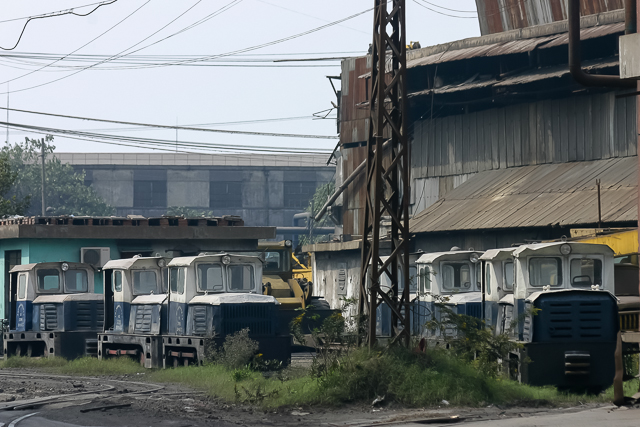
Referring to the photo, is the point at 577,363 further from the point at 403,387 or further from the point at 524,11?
the point at 524,11

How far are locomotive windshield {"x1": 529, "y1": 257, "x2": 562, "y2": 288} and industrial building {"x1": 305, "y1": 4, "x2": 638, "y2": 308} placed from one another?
9.26 m

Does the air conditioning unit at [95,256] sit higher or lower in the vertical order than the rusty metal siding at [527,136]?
lower

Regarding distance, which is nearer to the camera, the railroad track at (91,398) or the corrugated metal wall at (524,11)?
the railroad track at (91,398)

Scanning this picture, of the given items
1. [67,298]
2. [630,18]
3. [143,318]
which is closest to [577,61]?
[630,18]

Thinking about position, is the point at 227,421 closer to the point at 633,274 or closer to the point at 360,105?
the point at 633,274

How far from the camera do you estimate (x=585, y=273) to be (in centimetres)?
1678

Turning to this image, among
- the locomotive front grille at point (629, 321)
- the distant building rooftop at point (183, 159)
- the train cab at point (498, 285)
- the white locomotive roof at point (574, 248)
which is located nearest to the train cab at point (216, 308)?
the train cab at point (498, 285)

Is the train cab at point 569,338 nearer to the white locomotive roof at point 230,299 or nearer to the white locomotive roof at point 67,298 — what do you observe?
the white locomotive roof at point 230,299

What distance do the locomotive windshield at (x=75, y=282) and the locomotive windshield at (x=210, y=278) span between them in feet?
21.7

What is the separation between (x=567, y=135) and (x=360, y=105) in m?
9.73

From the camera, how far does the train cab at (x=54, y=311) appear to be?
81.9ft

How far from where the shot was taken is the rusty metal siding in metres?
30.6

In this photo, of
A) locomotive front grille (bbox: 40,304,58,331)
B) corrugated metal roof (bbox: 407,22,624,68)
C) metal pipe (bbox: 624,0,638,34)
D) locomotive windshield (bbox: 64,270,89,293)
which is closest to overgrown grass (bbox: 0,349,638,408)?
metal pipe (bbox: 624,0,638,34)

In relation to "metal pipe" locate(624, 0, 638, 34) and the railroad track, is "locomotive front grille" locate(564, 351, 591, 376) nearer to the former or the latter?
"metal pipe" locate(624, 0, 638, 34)
